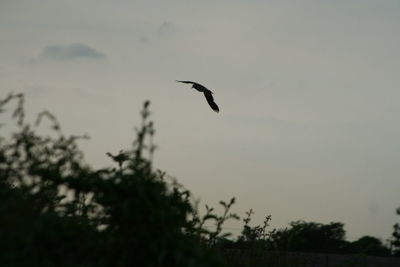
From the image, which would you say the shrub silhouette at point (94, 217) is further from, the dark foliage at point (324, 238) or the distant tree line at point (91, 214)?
the dark foliage at point (324, 238)

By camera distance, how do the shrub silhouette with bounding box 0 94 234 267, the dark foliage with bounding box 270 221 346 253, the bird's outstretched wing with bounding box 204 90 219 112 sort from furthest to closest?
the dark foliage with bounding box 270 221 346 253, the bird's outstretched wing with bounding box 204 90 219 112, the shrub silhouette with bounding box 0 94 234 267

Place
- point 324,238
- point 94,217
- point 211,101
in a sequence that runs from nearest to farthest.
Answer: point 94,217 → point 211,101 → point 324,238

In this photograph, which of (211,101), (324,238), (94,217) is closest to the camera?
(94,217)

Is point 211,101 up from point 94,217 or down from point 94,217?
up

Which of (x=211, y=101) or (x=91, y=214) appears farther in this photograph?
(x=211, y=101)

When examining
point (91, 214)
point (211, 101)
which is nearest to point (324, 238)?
point (211, 101)

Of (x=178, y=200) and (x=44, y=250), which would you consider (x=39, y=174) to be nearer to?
(x=44, y=250)

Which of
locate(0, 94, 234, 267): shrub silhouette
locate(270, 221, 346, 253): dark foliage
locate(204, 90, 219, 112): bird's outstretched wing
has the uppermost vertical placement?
locate(270, 221, 346, 253): dark foliage

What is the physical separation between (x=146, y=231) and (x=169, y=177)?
65 cm

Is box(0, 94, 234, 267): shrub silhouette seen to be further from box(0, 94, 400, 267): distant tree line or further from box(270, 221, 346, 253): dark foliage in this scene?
box(270, 221, 346, 253): dark foliage

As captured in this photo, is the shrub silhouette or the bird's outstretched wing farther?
the bird's outstretched wing

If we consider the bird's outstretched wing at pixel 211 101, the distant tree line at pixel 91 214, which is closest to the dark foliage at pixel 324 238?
the bird's outstretched wing at pixel 211 101

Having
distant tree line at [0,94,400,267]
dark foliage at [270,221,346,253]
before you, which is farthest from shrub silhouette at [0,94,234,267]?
dark foliage at [270,221,346,253]

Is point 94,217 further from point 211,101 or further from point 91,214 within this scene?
point 211,101
